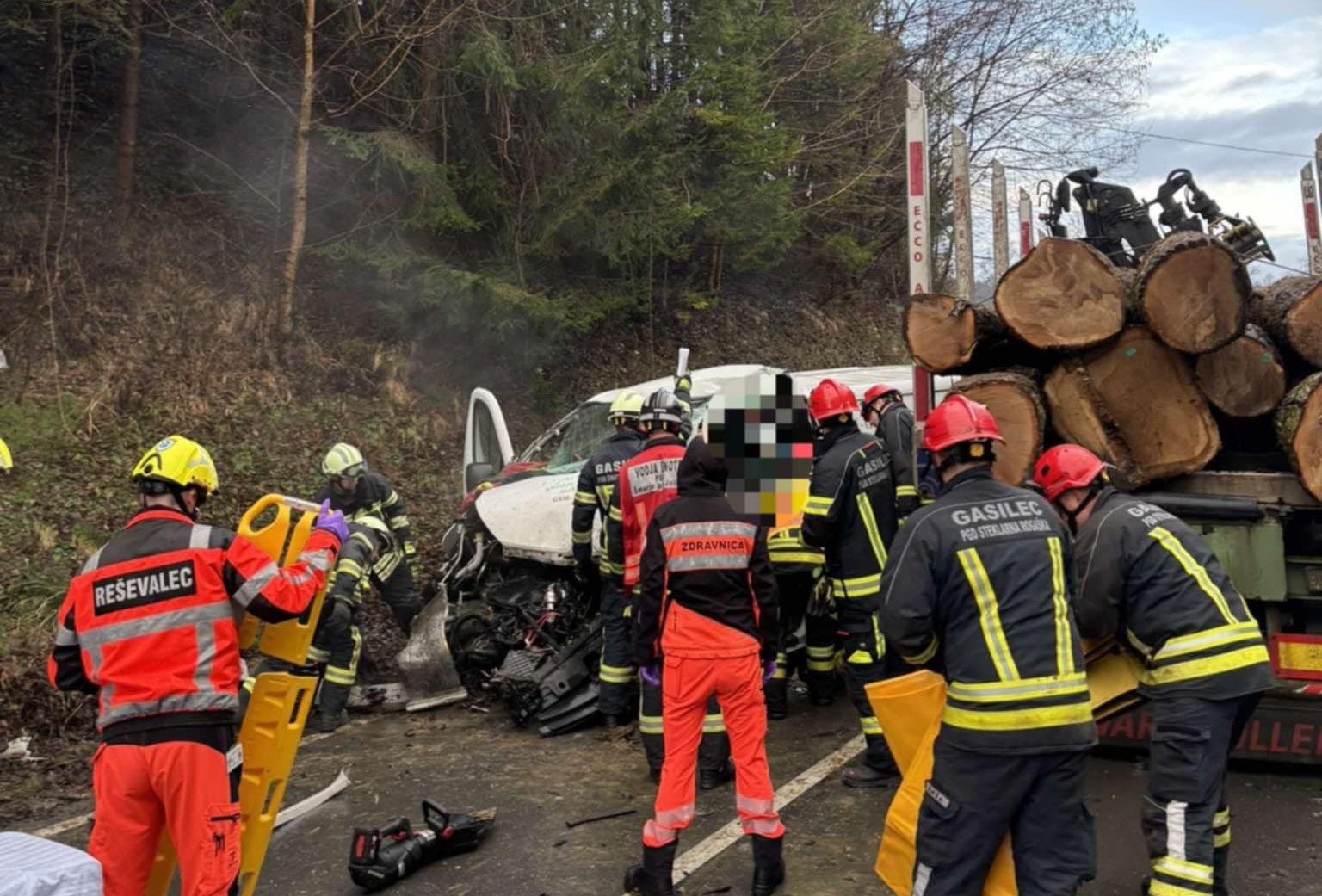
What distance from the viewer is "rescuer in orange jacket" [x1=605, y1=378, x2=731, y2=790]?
5.28m

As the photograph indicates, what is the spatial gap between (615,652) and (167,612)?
10.4ft

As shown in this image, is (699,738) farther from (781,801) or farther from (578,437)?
(578,437)

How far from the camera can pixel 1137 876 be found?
414 cm

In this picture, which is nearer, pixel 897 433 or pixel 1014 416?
pixel 1014 416

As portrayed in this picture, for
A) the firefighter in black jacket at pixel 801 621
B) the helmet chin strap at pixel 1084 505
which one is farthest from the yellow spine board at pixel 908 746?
the firefighter in black jacket at pixel 801 621

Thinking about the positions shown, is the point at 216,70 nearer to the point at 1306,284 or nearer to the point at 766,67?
the point at 766,67

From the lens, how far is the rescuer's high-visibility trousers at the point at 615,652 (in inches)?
244

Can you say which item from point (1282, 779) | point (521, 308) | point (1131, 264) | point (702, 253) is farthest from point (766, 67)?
point (1282, 779)

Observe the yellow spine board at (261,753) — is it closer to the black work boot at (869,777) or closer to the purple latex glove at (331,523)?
the purple latex glove at (331,523)

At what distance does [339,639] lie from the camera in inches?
278

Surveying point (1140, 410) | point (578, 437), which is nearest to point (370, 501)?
point (578, 437)

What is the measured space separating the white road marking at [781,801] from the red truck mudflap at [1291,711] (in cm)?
154

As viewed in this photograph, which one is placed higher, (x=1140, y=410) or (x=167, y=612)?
(x=1140, y=410)

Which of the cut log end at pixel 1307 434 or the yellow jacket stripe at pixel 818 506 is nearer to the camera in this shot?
the cut log end at pixel 1307 434
